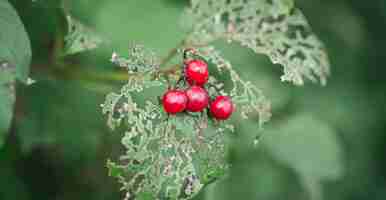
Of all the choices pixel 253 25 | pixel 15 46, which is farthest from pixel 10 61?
pixel 253 25

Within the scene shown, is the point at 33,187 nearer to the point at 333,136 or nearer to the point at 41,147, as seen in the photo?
the point at 41,147

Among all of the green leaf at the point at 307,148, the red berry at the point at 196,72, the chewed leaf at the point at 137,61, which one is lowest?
the green leaf at the point at 307,148

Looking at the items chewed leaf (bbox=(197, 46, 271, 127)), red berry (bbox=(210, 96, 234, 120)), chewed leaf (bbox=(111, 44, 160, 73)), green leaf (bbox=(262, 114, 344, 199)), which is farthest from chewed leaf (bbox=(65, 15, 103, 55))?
green leaf (bbox=(262, 114, 344, 199))

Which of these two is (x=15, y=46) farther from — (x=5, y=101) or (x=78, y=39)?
(x=78, y=39)

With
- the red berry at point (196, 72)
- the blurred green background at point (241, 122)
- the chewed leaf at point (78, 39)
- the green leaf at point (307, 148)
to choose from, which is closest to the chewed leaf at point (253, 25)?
the blurred green background at point (241, 122)

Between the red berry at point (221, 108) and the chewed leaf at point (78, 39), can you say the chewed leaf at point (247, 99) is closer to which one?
the red berry at point (221, 108)
